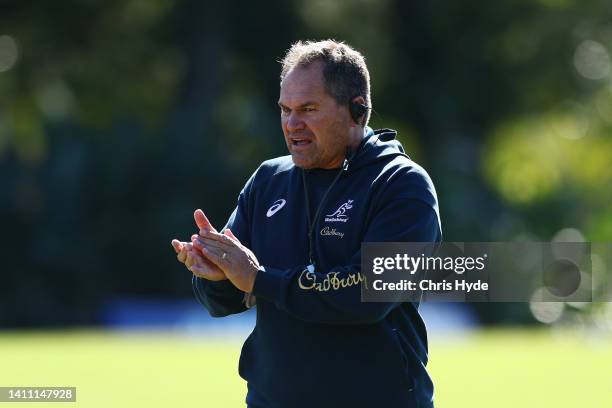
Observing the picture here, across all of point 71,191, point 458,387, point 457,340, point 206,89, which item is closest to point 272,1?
point 206,89

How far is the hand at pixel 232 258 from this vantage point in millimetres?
5051

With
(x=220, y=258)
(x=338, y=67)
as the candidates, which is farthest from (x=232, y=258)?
(x=338, y=67)

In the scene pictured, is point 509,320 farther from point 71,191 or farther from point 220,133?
point 71,191

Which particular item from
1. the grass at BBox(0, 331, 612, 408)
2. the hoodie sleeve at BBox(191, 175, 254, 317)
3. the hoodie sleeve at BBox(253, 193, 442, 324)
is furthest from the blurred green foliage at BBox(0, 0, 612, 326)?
the hoodie sleeve at BBox(253, 193, 442, 324)

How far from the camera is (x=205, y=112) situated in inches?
1337

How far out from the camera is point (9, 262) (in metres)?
29.7

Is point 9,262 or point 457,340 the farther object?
point 9,262

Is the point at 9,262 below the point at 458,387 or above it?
above

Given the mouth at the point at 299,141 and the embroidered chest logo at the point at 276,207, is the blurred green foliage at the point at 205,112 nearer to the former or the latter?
the embroidered chest logo at the point at 276,207

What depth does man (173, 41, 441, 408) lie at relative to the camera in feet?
16.5

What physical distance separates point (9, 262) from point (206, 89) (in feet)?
32.0

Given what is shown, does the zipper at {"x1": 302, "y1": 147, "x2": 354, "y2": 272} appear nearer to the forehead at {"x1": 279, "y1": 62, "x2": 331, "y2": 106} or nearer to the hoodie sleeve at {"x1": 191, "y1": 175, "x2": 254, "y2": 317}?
the forehead at {"x1": 279, "y1": 62, "x2": 331, "y2": 106}

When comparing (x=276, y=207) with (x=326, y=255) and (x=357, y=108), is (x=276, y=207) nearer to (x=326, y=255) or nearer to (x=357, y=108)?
(x=326, y=255)

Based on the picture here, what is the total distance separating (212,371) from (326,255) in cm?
1046
